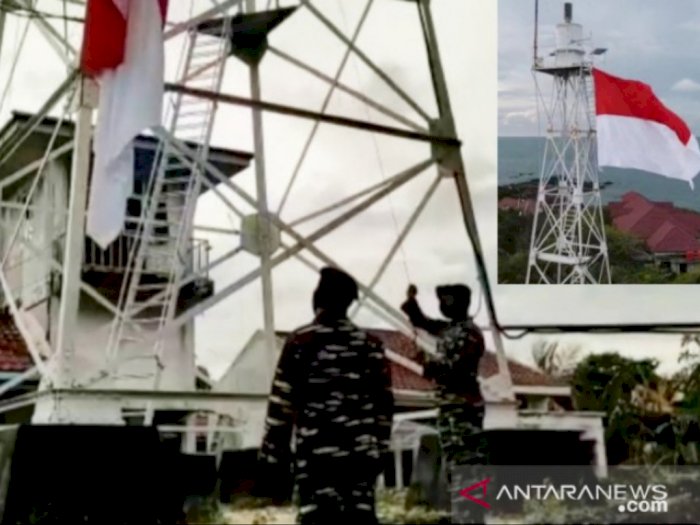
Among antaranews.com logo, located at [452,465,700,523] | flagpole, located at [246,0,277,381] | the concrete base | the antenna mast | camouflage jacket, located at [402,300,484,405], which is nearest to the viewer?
the concrete base

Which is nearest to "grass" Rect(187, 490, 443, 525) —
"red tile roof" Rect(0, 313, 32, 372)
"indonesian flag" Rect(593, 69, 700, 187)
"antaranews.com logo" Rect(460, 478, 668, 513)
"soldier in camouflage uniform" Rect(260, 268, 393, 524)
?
"soldier in camouflage uniform" Rect(260, 268, 393, 524)

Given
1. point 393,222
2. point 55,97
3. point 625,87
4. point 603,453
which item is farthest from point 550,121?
point 55,97

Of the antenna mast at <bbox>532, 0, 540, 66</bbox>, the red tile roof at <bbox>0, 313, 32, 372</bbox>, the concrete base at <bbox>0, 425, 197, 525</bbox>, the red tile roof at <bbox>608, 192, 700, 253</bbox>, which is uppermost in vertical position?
the antenna mast at <bbox>532, 0, 540, 66</bbox>

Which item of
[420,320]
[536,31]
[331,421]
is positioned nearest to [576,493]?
[420,320]

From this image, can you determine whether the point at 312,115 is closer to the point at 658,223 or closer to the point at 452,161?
the point at 452,161

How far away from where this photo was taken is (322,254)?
22.5ft

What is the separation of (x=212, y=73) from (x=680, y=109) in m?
2.08

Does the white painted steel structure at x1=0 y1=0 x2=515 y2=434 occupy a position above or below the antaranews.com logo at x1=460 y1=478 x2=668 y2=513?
above

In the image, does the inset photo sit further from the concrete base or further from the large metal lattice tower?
the concrete base

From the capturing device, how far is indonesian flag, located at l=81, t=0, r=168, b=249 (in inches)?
264

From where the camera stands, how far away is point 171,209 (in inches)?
271

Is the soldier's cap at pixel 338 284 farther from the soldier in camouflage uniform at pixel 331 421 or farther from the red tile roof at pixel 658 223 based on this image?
the red tile roof at pixel 658 223

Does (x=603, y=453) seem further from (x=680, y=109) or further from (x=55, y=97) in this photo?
(x=55, y=97)

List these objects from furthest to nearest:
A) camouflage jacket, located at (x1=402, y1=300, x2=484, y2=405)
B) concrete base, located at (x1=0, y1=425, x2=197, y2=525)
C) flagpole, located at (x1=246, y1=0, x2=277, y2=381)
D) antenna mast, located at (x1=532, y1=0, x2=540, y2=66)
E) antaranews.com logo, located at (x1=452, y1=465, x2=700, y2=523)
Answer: antenna mast, located at (x1=532, y1=0, x2=540, y2=66)
flagpole, located at (x1=246, y1=0, x2=277, y2=381)
camouflage jacket, located at (x1=402, y1=300, x2=484, y2=405)
antaranews.com logo, located at (x1=452, y1=465, x2=700, y2=523)
concrete base, located at (x1=0, y1=425, x2=197, y2=525)
